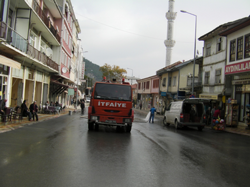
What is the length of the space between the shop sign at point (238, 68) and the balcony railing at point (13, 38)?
16473mm

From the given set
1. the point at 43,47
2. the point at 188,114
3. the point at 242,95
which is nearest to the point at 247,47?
the point at 242,95

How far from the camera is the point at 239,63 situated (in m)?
19.5

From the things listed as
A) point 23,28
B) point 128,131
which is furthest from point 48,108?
point 128,131

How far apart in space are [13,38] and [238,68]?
16817 millimetres

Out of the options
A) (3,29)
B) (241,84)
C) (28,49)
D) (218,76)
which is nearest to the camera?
(3,29)

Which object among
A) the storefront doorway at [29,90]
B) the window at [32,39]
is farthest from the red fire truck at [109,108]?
the storefront doorway at [29,90]

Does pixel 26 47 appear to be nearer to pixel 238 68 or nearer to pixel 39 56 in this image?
pixel 39 56

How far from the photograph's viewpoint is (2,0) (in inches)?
555

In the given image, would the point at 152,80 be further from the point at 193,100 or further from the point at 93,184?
the point at 93,184

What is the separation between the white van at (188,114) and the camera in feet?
57.3

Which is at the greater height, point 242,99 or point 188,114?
point 242,99

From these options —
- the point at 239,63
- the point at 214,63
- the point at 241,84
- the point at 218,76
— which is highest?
the point at 214,63

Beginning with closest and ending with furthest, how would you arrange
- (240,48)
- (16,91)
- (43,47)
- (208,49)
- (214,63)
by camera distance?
1. (240,48)
2. (16,91)
3. (214,63)
4. (208,49)
5. (43,47)

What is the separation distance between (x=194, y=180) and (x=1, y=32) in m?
13.2
